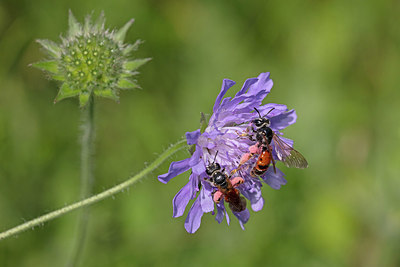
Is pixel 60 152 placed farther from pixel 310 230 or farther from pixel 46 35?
pixel 310 230

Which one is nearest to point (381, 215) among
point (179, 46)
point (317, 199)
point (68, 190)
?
point (317, 199)

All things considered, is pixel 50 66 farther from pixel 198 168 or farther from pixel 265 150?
pixel 265 150

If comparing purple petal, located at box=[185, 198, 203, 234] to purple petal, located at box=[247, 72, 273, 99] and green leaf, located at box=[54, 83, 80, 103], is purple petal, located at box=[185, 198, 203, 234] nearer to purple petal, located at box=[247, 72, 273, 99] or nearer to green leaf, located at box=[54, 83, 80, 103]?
purple petal, located at box=[247, 72, 273, 99]

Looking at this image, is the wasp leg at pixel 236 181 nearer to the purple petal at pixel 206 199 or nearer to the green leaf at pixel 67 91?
the purple petal at pixel 206 199

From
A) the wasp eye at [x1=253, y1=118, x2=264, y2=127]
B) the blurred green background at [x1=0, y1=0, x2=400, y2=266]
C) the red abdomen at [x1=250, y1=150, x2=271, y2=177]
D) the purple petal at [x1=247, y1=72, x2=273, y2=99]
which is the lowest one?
the blurred green background at [x1=0, y1=0, x2=400, y2=266]

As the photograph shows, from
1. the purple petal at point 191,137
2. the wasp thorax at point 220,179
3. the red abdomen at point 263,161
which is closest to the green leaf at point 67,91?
the purple petal at point 191,137

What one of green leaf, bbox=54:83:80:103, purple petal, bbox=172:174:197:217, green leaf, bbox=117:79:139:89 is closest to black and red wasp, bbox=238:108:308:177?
purple petal, bbox=172:174:197:217
